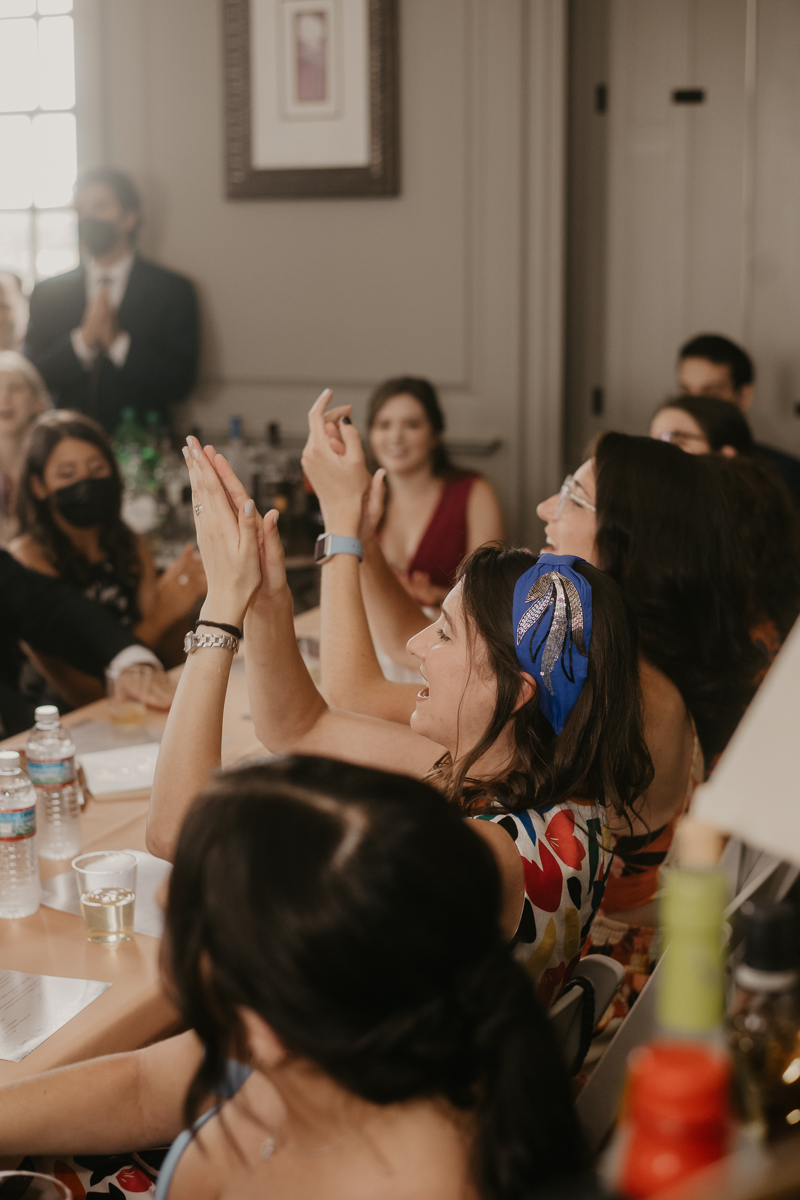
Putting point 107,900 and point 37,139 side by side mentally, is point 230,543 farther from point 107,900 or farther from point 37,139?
point 37,139

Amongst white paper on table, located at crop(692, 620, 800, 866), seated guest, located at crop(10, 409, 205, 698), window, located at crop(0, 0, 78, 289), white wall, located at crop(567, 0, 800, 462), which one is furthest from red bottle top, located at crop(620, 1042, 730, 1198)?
window, located at crop(0, 0, 78, 289)

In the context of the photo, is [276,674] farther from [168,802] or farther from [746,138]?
[746,138]

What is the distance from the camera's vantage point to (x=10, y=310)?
3938mm

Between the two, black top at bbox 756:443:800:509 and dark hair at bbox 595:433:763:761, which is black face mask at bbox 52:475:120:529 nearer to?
dark hair at bbox 595:433:763:761

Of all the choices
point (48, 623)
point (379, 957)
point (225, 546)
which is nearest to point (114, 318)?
point (48, 623)

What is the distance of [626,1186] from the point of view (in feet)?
1.50

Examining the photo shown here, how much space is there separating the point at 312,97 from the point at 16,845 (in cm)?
307

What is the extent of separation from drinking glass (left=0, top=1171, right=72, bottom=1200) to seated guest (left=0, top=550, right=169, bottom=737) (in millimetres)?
1515

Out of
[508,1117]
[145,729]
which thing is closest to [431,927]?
[508,1117]

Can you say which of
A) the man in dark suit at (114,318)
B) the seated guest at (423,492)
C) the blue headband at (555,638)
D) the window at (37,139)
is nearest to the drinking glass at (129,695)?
the blue headband at (555,638)

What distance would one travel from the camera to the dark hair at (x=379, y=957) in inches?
25.7

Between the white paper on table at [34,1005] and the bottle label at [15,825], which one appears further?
the bottle label at [15,825]

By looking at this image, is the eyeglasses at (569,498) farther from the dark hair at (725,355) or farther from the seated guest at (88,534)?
the dark hair at (725,355)

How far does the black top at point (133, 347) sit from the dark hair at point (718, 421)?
1950mm
